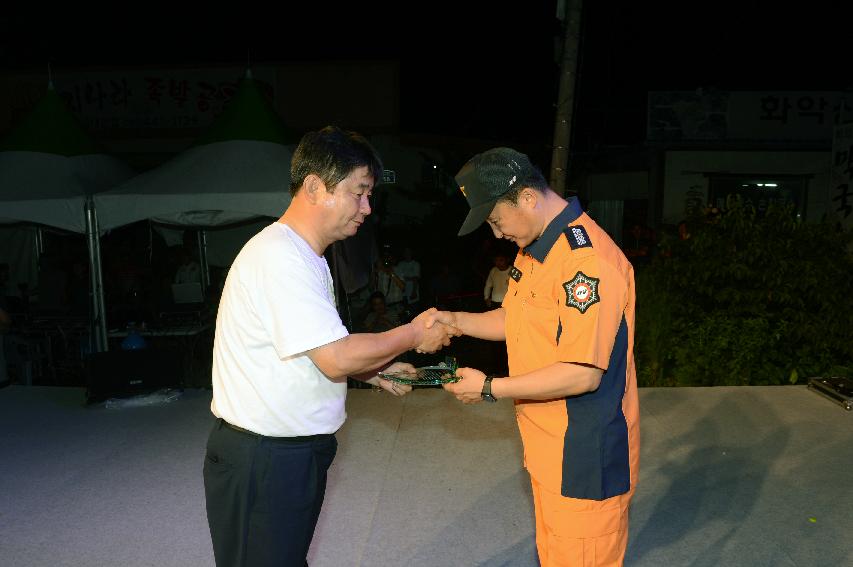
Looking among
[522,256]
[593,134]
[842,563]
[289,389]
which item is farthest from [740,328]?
[593,134]

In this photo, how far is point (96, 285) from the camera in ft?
23.5

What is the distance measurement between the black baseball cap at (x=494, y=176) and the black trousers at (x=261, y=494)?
2.93ft

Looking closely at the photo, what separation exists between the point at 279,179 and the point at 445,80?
69.7ft

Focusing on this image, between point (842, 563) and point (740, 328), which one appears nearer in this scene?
point (842, 563)

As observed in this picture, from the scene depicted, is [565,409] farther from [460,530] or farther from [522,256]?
[460,530]

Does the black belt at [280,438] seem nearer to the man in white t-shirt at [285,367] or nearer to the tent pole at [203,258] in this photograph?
the man in white t-shirt at [285,367]

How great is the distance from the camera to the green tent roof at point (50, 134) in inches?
321

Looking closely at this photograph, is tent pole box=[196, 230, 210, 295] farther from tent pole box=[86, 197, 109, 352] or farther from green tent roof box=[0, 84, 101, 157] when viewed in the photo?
tent pole box=[86, 197, 109, 352]

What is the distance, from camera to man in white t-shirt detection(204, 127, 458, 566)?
182cm

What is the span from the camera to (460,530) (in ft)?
12.1

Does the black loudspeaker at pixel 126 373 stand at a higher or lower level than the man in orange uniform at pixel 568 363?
lower

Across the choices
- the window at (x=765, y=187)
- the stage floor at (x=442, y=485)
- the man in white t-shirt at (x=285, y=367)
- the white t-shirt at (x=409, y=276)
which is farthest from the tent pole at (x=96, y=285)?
the window at (x=765, y=187)

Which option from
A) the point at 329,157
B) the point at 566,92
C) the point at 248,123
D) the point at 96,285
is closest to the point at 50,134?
the point at 96,285

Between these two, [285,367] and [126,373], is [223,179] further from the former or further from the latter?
[285,367]
